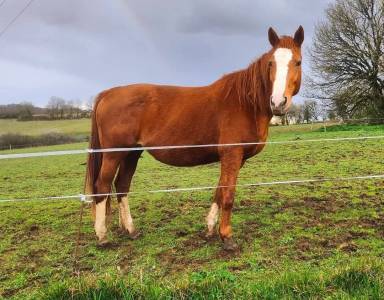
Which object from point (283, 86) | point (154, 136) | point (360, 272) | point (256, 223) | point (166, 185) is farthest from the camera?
point (166, 185)

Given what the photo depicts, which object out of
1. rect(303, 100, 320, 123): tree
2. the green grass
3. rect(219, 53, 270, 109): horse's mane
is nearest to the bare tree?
rect(303, 100, 320, 123): tree

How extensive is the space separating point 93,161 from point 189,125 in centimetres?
146

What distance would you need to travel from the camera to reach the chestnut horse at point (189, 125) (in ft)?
16.5

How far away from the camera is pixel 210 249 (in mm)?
5043

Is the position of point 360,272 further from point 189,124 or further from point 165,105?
point 165,105

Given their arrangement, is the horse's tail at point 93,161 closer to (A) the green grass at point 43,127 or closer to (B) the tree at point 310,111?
(B) the tree at point 310,111

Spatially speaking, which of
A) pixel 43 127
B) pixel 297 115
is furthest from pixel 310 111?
pixel 43 127

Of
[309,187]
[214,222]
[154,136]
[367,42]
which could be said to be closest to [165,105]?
[154,136]

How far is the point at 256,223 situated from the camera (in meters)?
6.02

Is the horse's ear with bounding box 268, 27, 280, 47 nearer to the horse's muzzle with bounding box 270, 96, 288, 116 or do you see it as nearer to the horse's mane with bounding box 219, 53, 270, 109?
the horse's mane with bounding box 219, 53, 270, 109

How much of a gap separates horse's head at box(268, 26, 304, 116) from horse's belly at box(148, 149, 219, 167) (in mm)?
1233

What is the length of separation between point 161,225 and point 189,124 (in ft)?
5.90

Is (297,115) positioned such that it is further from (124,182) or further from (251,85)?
(251,85)

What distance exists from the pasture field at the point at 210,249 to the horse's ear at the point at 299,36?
244 cm
